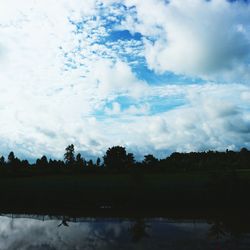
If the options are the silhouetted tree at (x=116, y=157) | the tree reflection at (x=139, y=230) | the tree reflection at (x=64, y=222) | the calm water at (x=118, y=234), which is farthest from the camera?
the silhouetted tree at (x=116, y=157)

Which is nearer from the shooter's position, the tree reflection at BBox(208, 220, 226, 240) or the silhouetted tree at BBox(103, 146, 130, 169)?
the tree reflection at BBox(208, 220, 226, 240)

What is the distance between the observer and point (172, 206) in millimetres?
54062

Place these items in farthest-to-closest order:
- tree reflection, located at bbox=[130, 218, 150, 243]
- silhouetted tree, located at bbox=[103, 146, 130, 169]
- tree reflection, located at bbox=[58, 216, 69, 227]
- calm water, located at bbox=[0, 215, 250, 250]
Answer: silhouetted tree, located at bbox=[103, 146, 130, 169] → tree reflection, located at bbox=[58, 216, 69, 227] → tree reflection, located at bbox=[130, 218, 150, 243] → calm water, located at bbox=[0, 215, 250, 250]

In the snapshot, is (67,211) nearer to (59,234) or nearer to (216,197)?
(59,234)

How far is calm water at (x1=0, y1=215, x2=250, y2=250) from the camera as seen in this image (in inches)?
1098

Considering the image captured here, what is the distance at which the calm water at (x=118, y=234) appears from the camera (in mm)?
27892

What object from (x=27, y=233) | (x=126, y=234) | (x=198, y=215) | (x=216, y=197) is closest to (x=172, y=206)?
(x=198, y=215)

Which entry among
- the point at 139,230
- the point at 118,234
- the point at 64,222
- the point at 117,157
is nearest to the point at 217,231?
the point at 139,230

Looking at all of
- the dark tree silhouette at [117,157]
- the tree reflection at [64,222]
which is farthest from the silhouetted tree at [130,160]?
the tree reflection at [64,222]

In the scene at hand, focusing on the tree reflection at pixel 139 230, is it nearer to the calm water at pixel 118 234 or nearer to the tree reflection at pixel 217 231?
the calm water at pixel 118 234

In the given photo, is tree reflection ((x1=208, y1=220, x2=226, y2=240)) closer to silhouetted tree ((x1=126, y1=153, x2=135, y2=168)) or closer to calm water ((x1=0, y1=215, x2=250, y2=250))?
calm water ((x1=0, y1=215, x2=250, y2=250))

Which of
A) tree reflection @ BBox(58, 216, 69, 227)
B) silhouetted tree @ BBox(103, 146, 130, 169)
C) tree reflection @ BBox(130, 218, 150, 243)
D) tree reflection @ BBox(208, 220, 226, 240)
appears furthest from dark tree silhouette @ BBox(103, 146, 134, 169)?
tree reflection @ BBox(208, 220, 226, 240)

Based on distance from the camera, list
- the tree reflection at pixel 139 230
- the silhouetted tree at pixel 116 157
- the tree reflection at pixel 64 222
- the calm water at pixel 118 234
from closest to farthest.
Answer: the calm water at pixel 118 234 < the tree reflection at pixel 139 230 < the tree reflection at pixel 64 222 < the silhouetted tree at pixel 116 157

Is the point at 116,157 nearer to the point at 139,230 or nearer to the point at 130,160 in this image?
the point at 130,160
